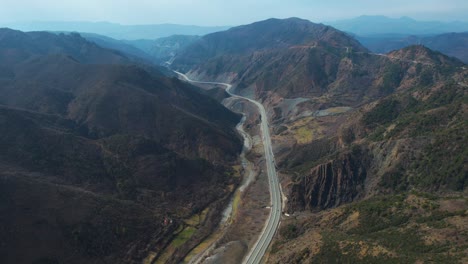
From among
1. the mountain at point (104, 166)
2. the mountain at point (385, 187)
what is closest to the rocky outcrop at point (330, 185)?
the mountain at point (385, 187)

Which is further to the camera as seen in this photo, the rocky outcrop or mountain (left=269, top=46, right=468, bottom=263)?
the rocky outcrop

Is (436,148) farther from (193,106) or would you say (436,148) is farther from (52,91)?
(52,91)

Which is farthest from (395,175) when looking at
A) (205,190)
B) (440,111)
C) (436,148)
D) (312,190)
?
(205,190)

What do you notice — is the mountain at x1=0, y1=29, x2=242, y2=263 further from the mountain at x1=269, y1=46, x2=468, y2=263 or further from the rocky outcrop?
the mountain at x1=269, y1=46, x2=468, y2=263

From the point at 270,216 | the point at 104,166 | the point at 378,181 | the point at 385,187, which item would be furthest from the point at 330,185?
the point at 104,166

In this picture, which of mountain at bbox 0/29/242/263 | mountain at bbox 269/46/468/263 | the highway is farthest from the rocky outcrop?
mountain at bbox 0/29/242/263

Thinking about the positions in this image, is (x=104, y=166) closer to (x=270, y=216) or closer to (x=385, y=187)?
(x=270, y=216)
